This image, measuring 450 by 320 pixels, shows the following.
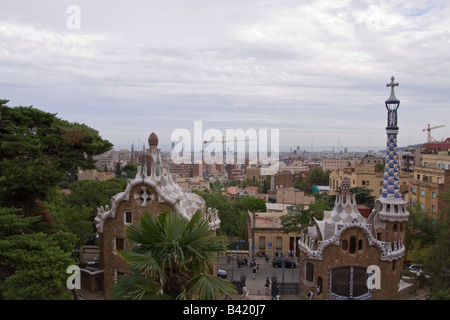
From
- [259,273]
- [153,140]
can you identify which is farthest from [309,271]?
[153,140]

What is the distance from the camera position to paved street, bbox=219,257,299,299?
26.2 m

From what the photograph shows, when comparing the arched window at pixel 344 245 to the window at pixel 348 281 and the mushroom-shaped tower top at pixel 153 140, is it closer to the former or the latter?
the window at pixel 348 281

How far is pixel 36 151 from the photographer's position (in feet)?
62.0

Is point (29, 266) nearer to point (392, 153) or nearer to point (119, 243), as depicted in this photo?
point (119, 243)

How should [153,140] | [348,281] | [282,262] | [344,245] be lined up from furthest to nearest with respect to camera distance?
[282,262]
[153,140]
[348,281]
[344,245]

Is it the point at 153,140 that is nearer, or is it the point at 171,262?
the point at 171,262

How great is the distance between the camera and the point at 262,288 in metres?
26.1

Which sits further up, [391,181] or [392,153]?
[392,153]

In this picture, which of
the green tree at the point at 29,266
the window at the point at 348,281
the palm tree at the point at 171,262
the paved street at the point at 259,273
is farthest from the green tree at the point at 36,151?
the window at the point at 348,281

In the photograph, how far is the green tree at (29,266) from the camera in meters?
14.9

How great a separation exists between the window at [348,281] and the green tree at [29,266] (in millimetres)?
13857

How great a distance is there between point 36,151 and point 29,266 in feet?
19.5

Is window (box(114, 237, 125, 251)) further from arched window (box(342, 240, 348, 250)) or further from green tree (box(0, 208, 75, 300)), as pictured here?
arched window (box(342, 240, 348, 250))
